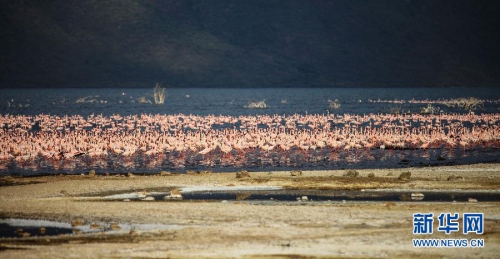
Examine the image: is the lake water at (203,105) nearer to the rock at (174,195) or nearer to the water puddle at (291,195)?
the water puddle at (291,195)

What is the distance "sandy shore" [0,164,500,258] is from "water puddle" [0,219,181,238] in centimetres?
22

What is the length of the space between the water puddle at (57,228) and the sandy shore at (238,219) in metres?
0.22

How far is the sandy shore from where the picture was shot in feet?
52.2

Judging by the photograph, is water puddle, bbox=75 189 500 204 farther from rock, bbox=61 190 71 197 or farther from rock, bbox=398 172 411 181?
rock, bbox=398 172 411 181

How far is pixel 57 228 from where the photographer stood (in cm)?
1805

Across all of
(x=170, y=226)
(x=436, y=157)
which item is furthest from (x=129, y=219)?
(x=436, y=157)

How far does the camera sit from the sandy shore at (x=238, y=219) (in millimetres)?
15914

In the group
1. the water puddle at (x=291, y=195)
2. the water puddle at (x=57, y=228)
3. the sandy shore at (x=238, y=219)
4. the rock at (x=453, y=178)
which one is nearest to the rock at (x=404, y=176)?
the sandy shore at (x=238, y=219)

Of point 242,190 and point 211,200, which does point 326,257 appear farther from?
point 242,190

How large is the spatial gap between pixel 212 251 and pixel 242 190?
744 cm

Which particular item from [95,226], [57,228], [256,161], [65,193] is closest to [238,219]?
[95,226]

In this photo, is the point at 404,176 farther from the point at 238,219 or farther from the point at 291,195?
the point at 238,219

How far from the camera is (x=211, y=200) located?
70.2 feet

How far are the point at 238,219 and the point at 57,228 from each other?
3739 mm
